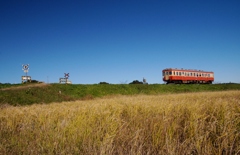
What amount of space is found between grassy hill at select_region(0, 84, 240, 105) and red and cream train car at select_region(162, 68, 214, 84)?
2570 millimetres

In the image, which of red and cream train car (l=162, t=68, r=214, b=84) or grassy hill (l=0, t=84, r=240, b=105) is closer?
grassy hill (l=0, t=84, r=240, b=105)

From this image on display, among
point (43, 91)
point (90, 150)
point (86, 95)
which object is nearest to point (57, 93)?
point (43, 91)

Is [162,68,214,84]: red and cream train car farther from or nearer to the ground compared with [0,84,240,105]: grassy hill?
farther from the ground

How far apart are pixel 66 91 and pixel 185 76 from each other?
22.9m

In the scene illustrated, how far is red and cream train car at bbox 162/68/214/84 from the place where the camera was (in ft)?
111

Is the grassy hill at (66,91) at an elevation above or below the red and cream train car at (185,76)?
below

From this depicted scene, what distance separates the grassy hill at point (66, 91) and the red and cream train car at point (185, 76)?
101 inches

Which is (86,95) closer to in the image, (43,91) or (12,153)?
(43,91)

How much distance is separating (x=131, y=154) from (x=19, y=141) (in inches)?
88.9

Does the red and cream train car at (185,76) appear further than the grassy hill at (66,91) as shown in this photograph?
Yes

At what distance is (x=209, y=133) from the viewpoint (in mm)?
3088

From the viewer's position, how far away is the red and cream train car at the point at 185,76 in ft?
111

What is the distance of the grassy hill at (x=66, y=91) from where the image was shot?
17.9m

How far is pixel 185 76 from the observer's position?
35.2 metres
